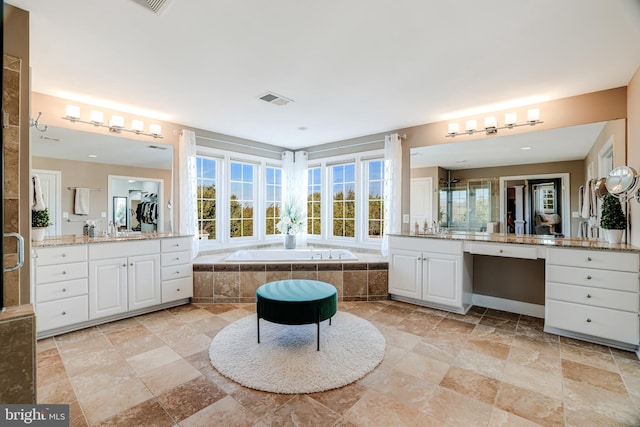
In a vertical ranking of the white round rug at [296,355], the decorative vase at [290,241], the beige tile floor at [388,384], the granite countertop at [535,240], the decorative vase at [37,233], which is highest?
the decorative vase at [37,233]

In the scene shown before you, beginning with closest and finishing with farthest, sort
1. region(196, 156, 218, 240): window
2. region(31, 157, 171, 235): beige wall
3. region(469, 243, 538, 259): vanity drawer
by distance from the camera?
region(469, 243, 538, 259): vanity drawer → region(31, 157, 171, 235): beige wall → region(196, 156, 218, 240): window

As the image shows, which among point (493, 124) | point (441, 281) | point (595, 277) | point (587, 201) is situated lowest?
point (441, 281)

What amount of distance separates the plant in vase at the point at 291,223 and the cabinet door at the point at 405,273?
1.81 metres

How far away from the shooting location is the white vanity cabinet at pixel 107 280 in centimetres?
271

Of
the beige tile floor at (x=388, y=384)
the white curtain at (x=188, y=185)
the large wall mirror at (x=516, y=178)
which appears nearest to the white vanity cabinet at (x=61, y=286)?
the beige tile floor at (x=388, y=384)

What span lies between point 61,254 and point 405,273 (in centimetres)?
362

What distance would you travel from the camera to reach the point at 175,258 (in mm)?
3588

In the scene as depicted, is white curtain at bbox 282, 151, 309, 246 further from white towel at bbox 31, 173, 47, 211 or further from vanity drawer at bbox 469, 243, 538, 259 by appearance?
white towel at bbox 31, 173, 47, 211

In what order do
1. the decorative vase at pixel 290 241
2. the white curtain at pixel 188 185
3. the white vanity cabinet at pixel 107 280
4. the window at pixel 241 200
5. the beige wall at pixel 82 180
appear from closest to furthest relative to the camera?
the white vanity cabinet at pixel 107 280 < the beige wall at pixel 82 180 < the white curtain at pixel 188 185 < the window at pixel 241 200 < the decorative vase at pixel 290 241

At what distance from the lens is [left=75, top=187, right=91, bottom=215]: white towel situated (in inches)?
126

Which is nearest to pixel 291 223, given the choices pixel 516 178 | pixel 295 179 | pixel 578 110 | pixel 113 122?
pixel 295 179

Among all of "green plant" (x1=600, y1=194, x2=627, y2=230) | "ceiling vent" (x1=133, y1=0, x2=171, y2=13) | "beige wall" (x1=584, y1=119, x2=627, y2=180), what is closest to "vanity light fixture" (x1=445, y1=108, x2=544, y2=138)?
"beige wall" (x1=584, y1=119, x2=627, y2=180)

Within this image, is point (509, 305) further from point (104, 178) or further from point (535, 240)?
point (104, 178)

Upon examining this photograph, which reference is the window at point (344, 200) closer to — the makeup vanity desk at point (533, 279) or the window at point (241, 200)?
the makeup vanity desk at point (533, 279)
